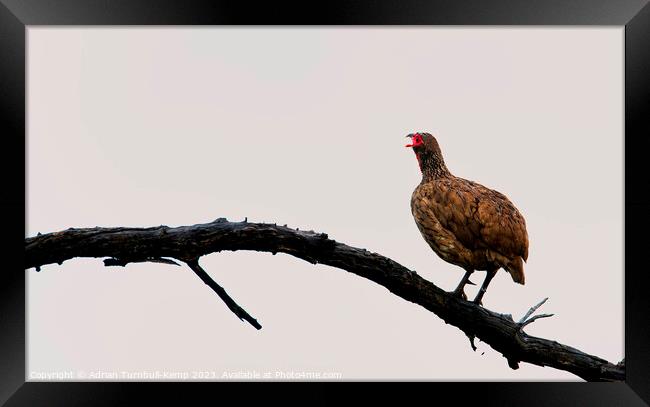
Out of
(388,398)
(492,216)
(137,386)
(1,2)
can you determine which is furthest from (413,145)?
(1,2)

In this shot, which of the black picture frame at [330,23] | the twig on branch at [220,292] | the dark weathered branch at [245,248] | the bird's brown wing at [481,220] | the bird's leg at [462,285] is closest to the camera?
the dark weathered branch at [245,248]

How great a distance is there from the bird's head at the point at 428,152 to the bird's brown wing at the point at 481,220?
0.35 m

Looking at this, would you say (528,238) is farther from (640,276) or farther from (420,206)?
(640,276)

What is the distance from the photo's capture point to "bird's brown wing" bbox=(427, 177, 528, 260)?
4836 mm

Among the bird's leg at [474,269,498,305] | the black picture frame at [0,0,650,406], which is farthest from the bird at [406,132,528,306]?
the black picture frame at [0,0,650,406]

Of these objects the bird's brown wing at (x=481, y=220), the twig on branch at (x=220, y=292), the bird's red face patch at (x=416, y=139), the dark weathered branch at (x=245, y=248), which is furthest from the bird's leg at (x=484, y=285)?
Result: the twig on branch at (x=220, y=292)

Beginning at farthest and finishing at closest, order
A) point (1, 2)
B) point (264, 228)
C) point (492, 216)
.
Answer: point (1, 2) → point (492, 216) → point (264, 228)

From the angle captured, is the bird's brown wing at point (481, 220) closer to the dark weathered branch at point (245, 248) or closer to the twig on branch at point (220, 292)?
the dark weathered branch at point (245, 248)

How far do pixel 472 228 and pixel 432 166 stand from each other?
751 mm

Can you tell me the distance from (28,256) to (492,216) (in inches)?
133

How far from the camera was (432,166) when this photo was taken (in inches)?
212

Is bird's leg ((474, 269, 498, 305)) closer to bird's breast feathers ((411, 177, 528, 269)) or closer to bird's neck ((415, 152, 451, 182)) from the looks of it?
bird's breast feathers ((411, 177, 528, 269))

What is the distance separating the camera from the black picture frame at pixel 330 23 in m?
5.29

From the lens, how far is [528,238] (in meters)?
4.99
